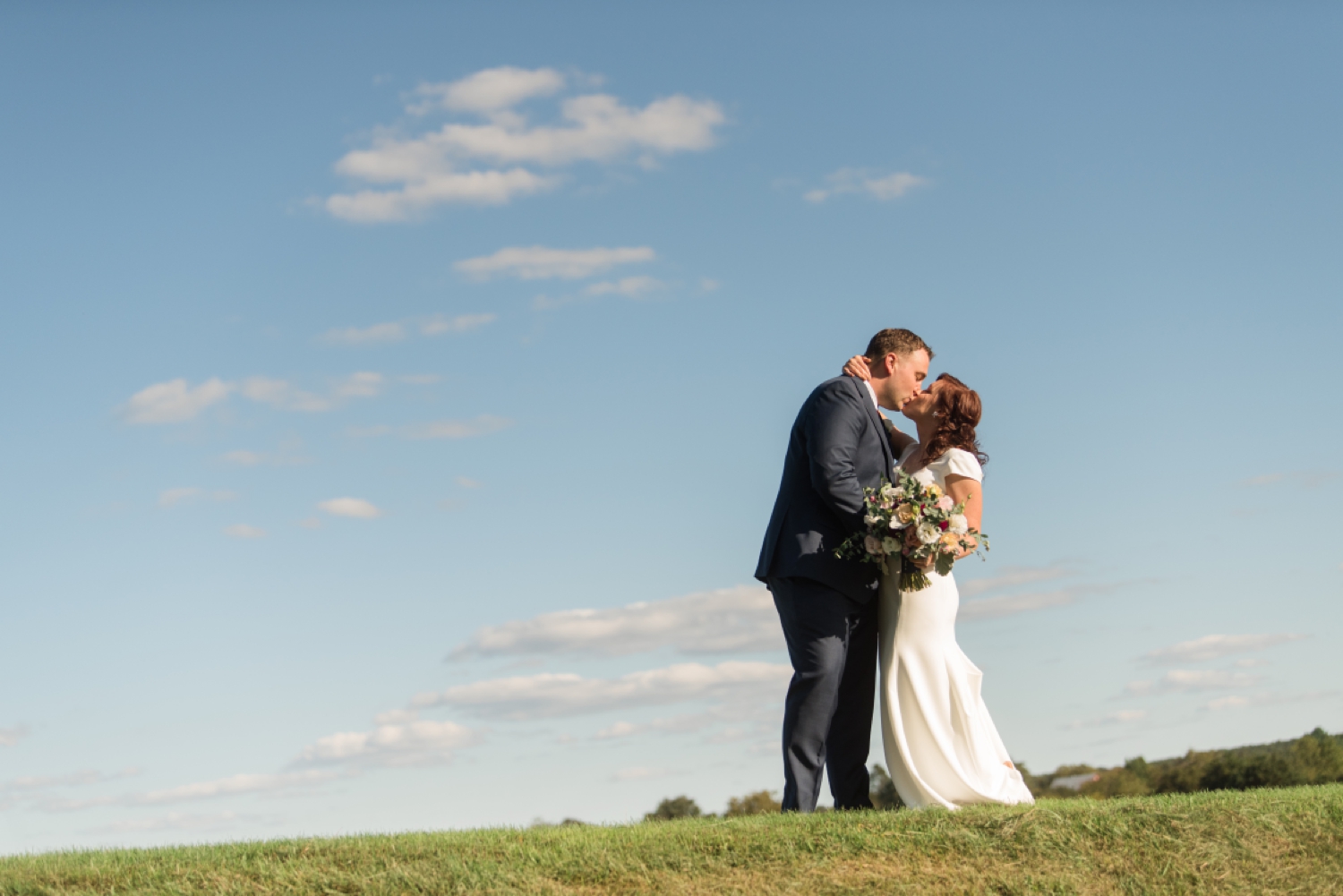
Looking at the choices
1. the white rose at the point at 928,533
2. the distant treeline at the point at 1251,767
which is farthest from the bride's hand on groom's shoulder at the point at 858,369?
the distant treeline at the point at 1251,767

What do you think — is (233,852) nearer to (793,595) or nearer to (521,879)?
(521,879)

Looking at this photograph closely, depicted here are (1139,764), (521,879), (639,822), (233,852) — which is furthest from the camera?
(1139,764)

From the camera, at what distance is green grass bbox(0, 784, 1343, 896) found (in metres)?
7.43

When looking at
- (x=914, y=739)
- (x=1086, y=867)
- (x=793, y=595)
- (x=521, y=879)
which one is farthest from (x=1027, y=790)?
(x=521, y=879)

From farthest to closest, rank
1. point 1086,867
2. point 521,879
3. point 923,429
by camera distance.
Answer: point 923,429 → point 1086,867 → point 521,879

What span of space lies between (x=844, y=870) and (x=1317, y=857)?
3686mm

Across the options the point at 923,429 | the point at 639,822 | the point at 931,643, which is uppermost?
the point at 923,429

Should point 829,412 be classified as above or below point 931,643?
above

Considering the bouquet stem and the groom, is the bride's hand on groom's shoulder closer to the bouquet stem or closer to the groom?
the groom

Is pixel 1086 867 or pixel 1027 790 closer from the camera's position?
pixel 1086 867

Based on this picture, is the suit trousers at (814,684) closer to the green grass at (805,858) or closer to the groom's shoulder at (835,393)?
the green grass at (805,858)

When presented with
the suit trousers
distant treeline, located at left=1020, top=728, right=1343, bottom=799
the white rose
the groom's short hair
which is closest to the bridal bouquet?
the white rose

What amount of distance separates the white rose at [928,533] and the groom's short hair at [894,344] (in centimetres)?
159

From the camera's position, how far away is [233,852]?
8.48 metres
